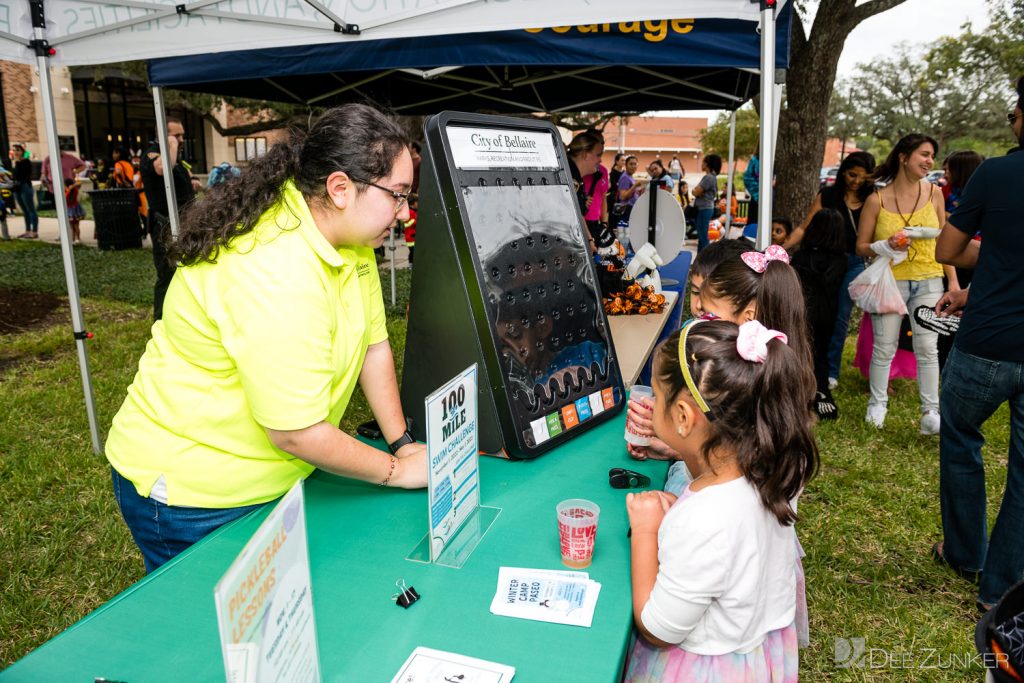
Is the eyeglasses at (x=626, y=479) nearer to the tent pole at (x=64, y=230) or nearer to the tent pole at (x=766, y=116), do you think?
the tent pole at (x=766, y=116)

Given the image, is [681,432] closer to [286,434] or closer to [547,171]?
[286,434]

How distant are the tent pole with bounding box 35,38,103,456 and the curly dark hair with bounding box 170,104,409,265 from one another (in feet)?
6.23

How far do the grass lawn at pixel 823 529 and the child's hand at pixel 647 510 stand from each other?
435 millimetres

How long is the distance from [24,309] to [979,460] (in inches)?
317

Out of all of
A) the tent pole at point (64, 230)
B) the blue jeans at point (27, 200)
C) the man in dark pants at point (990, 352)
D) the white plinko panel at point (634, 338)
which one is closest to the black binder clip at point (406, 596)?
the white plinko panel at point (634, 338)

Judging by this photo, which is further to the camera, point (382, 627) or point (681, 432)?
point (681, 432)

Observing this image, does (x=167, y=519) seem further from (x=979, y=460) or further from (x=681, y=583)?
(x=979, y=460)

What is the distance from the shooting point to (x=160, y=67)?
15.5 feet

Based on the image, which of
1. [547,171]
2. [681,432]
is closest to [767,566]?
[681,432]

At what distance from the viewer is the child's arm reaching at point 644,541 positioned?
1.16m

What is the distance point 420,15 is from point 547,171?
1.05 metres

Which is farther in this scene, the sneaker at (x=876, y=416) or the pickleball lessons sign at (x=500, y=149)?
the sneaker at (x=876, y=416)

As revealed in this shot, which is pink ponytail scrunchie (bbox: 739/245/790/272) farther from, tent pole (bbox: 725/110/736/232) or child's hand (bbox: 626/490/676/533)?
tent pole (bbox: 725/110/736/232)

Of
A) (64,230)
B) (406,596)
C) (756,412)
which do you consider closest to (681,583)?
(756,412)
